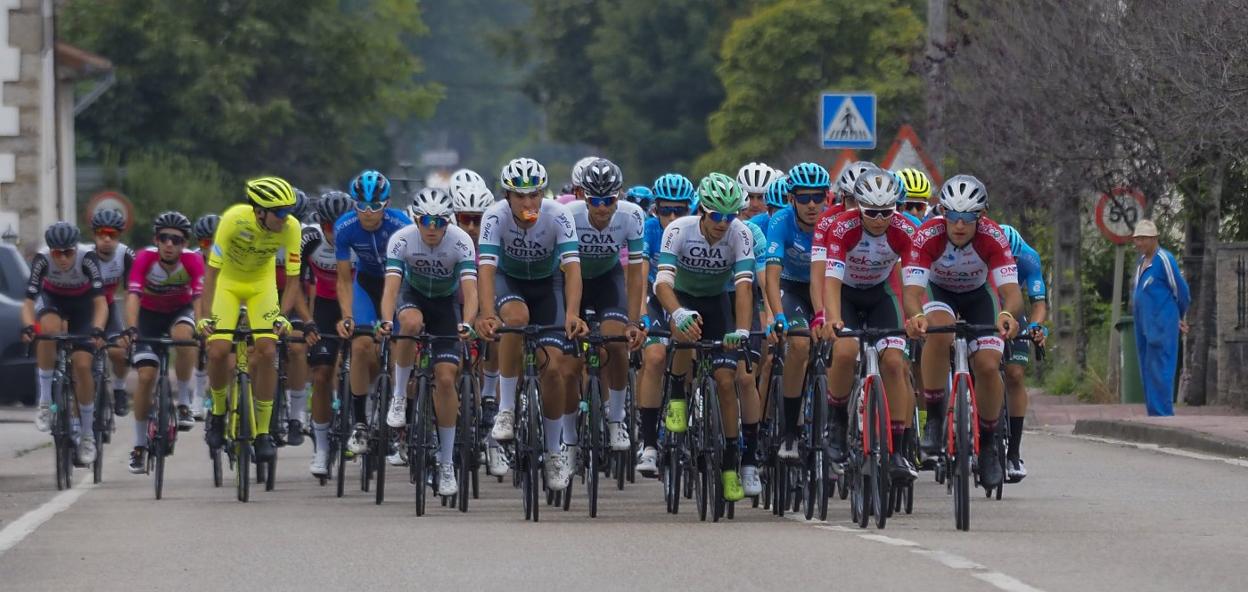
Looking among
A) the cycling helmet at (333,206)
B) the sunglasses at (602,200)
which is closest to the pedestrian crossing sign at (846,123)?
the cycling helmet at (333,206)

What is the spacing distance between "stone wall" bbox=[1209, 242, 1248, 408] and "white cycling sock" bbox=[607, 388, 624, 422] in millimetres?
11664

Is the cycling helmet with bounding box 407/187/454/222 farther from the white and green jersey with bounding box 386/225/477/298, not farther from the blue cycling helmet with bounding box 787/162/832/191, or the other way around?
the blue cycling helmet with bounding box 787/162/832/191

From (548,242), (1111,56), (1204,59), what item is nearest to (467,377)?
(548,242)

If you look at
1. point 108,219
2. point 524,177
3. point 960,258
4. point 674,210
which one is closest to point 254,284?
point 108,219

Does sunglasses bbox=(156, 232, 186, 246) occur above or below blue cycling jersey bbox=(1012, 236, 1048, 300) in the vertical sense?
above

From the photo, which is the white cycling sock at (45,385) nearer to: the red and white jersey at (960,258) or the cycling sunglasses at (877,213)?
the cycling sunglasses at (877,213)

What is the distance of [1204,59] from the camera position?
2142 cm

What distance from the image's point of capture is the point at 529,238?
15.2m

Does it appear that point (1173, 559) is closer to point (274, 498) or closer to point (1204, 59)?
point (274, 498)

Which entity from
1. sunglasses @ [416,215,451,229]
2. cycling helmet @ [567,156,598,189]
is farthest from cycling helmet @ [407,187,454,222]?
cycling helmet @ [567,156,598,189]

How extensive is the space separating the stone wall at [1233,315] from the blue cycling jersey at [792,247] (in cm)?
1084

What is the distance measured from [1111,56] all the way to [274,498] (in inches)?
417

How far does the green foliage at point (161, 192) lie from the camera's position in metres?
53.4

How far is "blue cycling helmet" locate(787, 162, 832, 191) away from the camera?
1605 cm
